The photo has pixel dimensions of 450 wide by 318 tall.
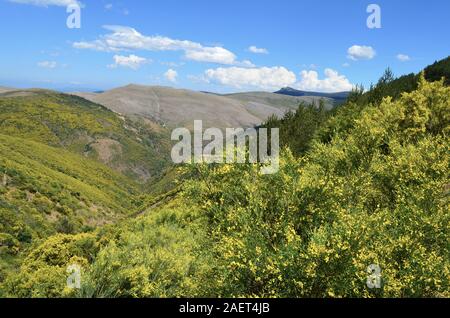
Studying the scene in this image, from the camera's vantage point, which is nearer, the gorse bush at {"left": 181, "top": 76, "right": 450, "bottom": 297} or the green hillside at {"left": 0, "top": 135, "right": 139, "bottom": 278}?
the gorse bush at {"left": 181, "top": 76, "right": 450, "bottom": 297}

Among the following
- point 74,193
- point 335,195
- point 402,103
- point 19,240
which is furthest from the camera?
point 74,193

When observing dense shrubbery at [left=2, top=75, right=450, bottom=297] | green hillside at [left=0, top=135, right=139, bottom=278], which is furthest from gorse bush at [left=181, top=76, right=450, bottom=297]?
green hillside at [left=0, top=135, right=139, bottom=278]

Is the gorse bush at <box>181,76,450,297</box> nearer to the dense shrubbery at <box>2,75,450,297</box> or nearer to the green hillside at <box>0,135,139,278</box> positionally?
the dense shrubbery at <box>2,75,450,297</box>

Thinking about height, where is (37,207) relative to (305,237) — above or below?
below

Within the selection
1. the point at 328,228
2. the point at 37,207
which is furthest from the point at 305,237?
the point at 37,207

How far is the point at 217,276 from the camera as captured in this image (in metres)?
25.3

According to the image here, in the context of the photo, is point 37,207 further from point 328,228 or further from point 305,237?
point 328,228

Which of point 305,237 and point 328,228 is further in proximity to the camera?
point 305,237

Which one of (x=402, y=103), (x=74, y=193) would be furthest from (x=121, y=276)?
(x=74, y=193)

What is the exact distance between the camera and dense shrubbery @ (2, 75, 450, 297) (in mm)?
20969

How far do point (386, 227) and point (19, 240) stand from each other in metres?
90.2

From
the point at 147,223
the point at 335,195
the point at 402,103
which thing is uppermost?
the point at 402,103

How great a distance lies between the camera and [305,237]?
84.8 ft
